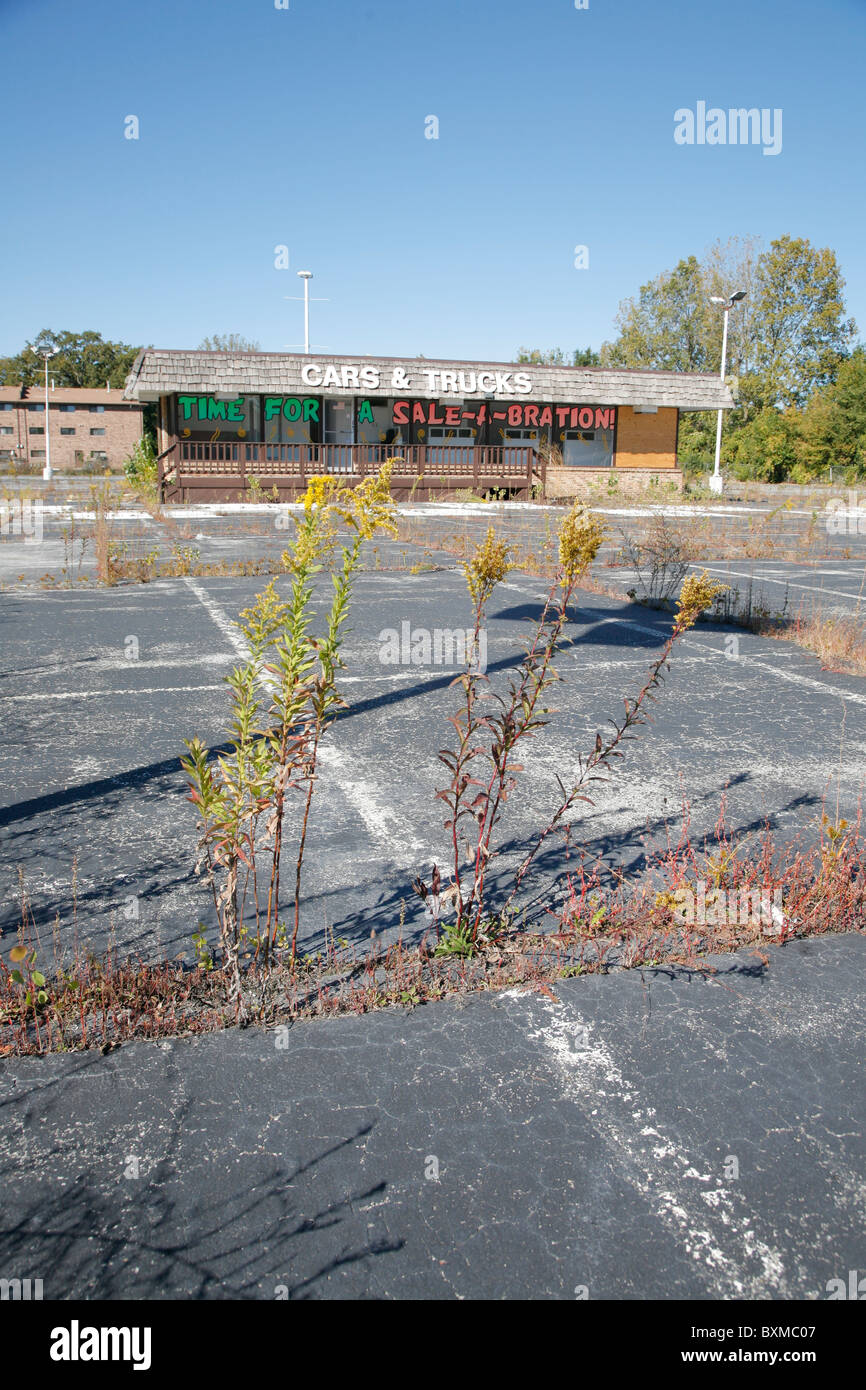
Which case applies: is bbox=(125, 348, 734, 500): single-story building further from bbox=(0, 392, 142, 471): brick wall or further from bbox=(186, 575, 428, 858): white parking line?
bbox=(0, 392, 142, 471): brick wall

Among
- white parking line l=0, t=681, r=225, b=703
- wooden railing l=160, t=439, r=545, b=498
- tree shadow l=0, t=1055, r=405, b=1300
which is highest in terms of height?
wooden railing l=160, t=439, r=545, b=498

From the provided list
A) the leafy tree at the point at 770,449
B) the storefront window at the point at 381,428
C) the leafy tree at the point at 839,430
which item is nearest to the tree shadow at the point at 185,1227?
the storefront window at the point at 381,428

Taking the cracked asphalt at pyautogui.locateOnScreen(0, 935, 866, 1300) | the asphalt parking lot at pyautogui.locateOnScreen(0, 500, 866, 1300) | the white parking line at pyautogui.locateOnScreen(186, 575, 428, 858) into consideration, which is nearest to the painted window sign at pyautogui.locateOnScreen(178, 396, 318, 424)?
the white parking line at pyautogui.locateOnScreen(186, 575, 428, 858)

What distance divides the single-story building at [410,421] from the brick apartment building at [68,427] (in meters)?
31.2

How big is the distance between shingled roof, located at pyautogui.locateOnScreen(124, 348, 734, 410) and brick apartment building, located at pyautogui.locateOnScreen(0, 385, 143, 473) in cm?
3156

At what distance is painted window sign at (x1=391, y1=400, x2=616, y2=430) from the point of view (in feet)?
104

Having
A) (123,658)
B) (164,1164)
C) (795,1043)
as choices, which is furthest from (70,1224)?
(123,658)

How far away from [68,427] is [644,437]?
40.0 m

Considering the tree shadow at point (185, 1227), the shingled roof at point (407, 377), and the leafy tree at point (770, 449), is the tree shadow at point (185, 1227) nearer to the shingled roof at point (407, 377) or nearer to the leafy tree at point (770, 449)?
the shingled roof at point (407, 377)

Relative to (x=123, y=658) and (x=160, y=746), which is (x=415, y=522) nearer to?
(x=123, y=658)

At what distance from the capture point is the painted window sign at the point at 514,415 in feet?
104

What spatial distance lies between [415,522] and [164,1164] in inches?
757

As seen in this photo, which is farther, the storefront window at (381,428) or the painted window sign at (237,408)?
the storefront window at (381,428)
